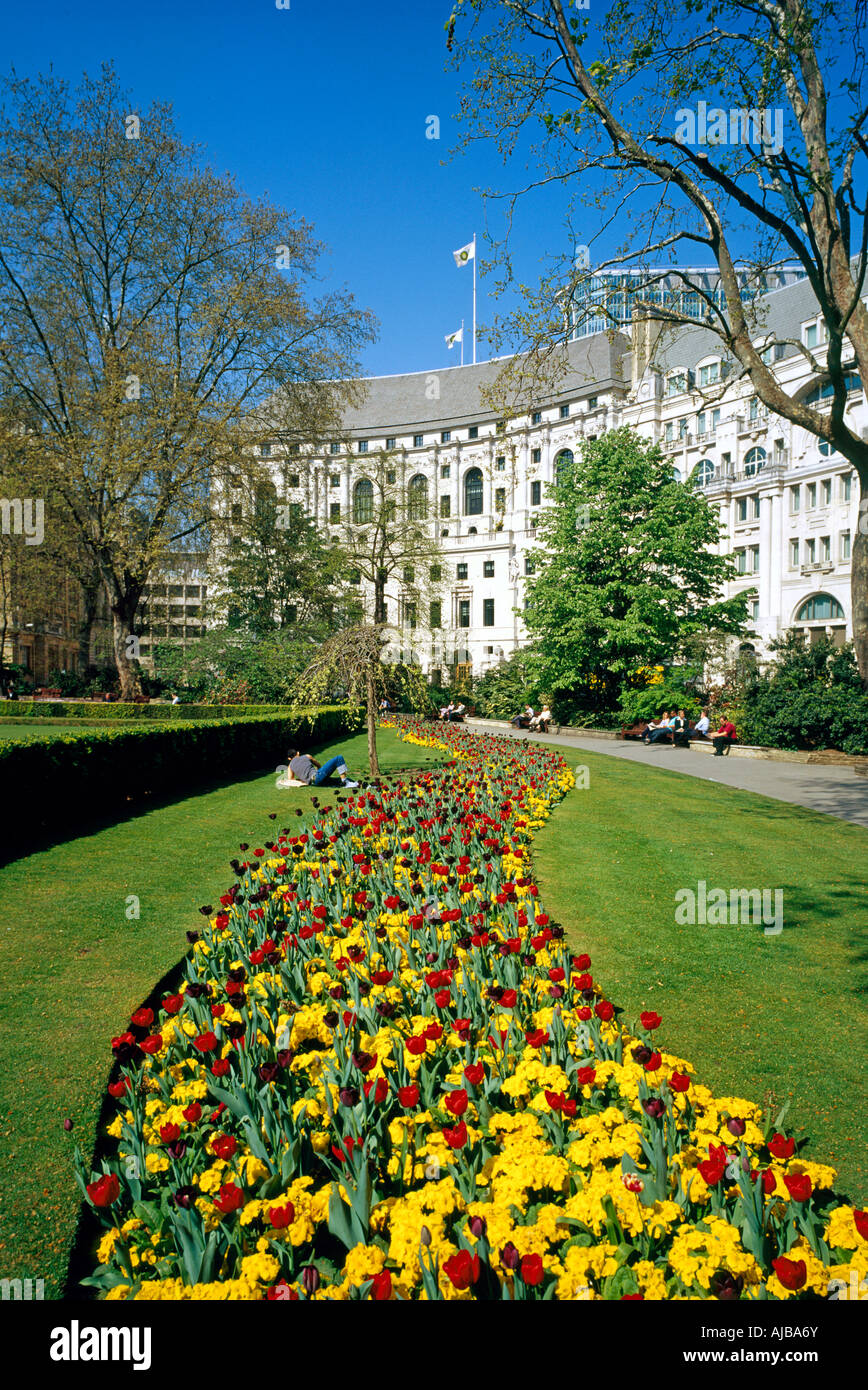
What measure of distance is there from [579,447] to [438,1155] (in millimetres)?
31919

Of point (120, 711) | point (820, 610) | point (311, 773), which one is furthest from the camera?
point (820, 610)

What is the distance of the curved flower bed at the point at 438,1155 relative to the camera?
7.13 ft

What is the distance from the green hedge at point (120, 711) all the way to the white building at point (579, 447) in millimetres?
5573

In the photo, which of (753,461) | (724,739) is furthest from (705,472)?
(724,739)

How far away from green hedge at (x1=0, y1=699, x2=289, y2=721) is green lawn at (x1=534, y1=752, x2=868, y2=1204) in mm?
14160

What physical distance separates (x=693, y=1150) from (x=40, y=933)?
205 inches

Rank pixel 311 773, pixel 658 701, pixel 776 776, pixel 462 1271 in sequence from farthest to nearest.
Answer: pixel 658 701 < pixel 776 776 < pixel 311 773 < pixel 462 1271

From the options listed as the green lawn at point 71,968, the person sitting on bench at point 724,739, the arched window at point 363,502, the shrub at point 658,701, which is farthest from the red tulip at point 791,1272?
the arched window at point 363,502

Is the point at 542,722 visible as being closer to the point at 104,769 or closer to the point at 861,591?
the point at 861,591

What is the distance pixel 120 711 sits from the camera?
25.0 metres

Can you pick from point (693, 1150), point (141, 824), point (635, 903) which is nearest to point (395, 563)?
point (141, 824)

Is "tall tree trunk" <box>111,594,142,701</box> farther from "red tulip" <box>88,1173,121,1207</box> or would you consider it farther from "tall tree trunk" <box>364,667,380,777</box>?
"red tulip" <box>88,1173,121,1207</box>

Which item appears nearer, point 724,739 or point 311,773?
point 311,773
